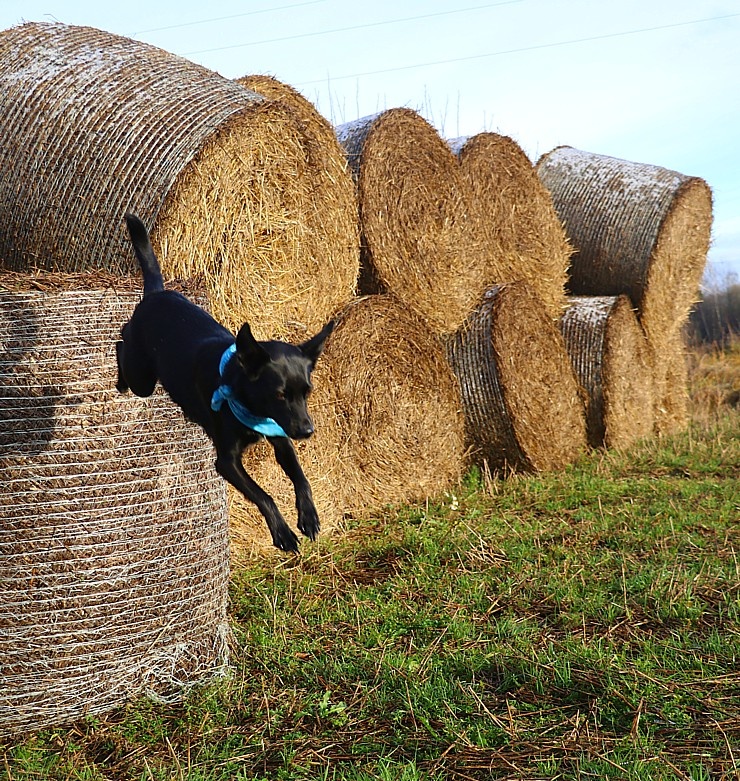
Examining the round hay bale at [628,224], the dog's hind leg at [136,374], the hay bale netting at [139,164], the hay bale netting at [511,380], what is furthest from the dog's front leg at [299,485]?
the round hay bale at [628,224]

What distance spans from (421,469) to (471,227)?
7.46ft

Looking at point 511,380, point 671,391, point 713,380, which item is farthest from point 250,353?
point 713,380

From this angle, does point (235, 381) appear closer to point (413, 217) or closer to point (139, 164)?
point (139, 164)

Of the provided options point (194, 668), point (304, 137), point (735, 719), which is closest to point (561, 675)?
point (735, 719)

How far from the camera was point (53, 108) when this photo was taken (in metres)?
5.17

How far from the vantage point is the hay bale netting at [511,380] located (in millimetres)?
8148

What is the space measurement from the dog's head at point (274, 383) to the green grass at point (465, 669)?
190 cm

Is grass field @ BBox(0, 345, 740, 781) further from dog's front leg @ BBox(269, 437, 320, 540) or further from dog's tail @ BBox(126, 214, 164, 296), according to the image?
dog's tail @ BBox(126, 214, 164, 296)

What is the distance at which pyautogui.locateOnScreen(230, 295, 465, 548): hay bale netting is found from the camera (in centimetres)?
658

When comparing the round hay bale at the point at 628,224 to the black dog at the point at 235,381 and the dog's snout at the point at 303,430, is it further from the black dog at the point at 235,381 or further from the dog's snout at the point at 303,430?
the dog's snout at the point at 303,430

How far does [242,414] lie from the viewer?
2148 mm

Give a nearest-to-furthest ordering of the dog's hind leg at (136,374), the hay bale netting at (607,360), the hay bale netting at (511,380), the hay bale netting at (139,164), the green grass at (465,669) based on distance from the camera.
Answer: the dog's hind leg at (136,374), the green grass at (465,669), the hay bale netting at (139,164), the hay bale netting at (511,380), the hay bale netting at (607,360)

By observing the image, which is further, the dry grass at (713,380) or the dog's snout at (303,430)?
the dry grass at (713,380)

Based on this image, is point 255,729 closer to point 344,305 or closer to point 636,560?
point 636,560
